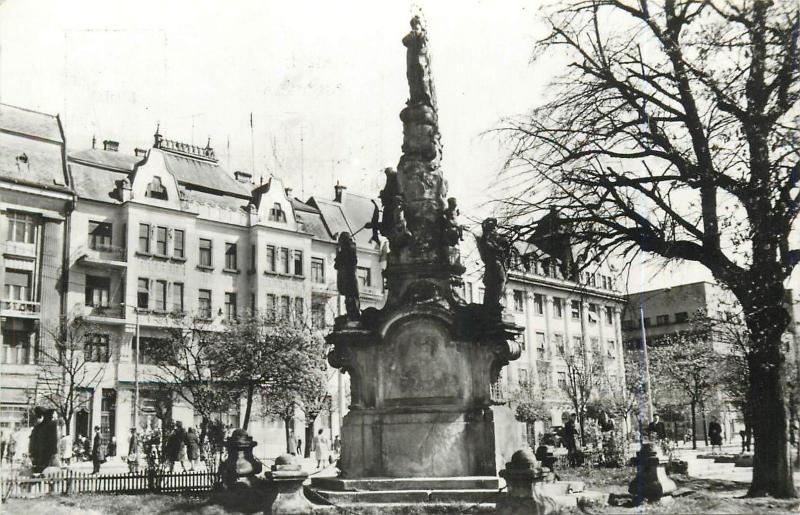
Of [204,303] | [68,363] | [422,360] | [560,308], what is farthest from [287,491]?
[560,308]

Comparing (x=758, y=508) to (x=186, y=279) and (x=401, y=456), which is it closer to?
(x=401, y=456)

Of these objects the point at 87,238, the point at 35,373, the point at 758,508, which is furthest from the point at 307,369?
the point at 758,508

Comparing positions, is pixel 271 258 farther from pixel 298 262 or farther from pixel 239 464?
pixel 239 464

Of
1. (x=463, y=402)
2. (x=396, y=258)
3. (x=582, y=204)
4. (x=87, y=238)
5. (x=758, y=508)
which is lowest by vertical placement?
(x=758, y=508)

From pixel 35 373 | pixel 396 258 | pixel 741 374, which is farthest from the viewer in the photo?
pixel 35 373

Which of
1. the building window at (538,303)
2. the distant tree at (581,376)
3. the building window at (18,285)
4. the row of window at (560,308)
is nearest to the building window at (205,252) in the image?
the building window at (18,285)

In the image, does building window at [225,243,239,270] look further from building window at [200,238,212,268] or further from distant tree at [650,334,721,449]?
distant tree at [650,334,721,449]

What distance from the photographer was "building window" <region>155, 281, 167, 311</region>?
143 ft

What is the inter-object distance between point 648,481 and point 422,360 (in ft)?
15.4

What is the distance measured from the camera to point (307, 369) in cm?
3456

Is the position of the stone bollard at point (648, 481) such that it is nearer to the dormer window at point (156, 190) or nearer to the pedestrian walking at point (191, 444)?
the pedestrian walking at point (191, 444)

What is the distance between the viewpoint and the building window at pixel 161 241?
44.1 metres

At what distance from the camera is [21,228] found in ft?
126

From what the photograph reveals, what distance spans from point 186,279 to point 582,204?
109 feet
